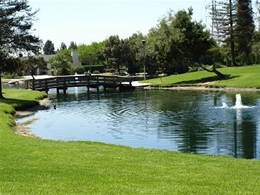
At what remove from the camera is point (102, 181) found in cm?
1109

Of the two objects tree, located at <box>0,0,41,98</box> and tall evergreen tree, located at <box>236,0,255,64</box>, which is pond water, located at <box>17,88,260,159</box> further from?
tall evergreen tree, located at <box>236,0,255,64</box>

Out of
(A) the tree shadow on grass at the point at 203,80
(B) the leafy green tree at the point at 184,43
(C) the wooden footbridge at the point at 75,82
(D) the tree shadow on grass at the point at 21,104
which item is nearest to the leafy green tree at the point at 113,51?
(C) the wooden footbridge at the point at 75,82

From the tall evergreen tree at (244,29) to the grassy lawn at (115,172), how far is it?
68685 millimetres

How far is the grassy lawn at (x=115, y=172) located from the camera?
34.1ft

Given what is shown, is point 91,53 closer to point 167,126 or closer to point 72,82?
point 72,82

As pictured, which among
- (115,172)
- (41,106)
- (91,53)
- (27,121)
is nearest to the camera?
(115,172)

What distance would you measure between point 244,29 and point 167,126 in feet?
192

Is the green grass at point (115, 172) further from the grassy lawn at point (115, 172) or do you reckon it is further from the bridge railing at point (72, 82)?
the bridge railing at point (72, 82)

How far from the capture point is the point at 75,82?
67.9 metres

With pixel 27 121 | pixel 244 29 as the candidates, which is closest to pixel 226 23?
pixel 244 29

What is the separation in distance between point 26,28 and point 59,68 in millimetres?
73643

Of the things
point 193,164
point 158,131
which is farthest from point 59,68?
point 193,164

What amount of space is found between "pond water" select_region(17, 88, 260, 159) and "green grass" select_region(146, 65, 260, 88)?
52.9ft

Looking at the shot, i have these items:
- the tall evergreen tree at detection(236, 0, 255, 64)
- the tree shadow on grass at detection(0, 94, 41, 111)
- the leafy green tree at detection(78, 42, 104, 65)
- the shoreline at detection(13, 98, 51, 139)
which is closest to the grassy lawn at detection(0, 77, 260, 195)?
the shoreline at detection(13, 98, 51, 139)
